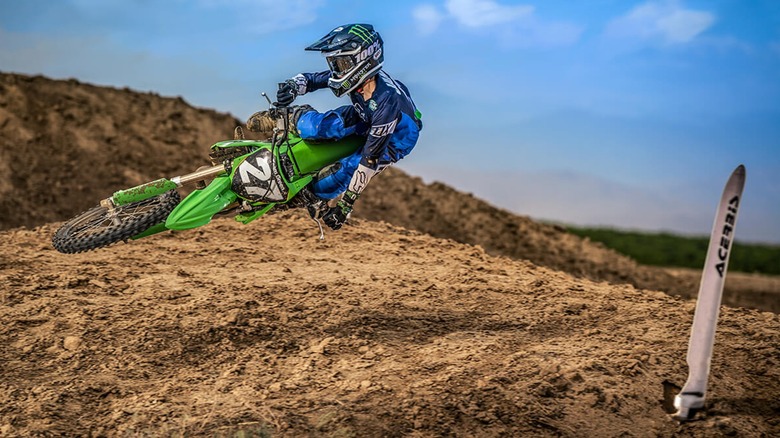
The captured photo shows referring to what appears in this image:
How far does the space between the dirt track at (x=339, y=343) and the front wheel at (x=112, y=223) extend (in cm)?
96

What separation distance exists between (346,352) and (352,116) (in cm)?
264

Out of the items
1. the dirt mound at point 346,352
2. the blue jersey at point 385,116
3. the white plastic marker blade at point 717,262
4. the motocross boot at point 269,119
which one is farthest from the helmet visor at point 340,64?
the white plastic marker blade at point 717,262

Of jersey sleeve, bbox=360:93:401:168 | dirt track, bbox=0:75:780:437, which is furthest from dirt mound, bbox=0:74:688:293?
jersey sleeve, bbox=360:93:401:168

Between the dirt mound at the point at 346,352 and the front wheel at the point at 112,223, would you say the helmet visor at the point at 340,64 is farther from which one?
the dirt mound at the point at 346,352

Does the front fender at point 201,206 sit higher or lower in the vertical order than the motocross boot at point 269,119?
lower

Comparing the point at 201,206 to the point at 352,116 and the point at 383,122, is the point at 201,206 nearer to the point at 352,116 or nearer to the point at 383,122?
the point at 352,116

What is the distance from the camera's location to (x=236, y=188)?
10.1m

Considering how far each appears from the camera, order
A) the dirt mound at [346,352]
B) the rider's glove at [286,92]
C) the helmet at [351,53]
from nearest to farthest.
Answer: the dirt mound at [346,352]
the helmet at [351,53]
the rider's glove at [286,92]

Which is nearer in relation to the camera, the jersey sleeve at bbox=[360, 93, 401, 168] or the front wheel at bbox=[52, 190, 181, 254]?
the jersey sleeve at bbox=[360, 93, 401, 168]

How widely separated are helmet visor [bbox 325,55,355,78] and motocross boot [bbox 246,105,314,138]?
2.86ft

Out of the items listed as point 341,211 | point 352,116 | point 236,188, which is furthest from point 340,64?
point 236,188

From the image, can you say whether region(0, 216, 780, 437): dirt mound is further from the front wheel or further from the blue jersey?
the blue jersey

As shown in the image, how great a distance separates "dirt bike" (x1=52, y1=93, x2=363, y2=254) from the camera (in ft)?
32.7

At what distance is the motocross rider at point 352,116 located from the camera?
29.7 feet
